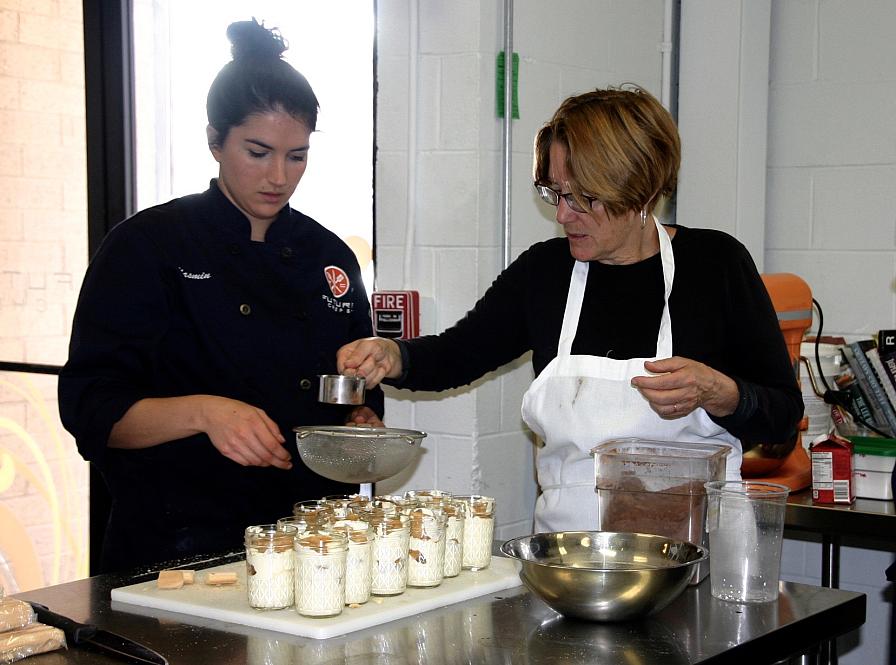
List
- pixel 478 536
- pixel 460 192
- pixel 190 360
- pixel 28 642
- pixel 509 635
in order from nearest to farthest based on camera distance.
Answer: pixel 28 642
pixel 509 635
pixel 478 536
pixel 190 360
pixel 460 192

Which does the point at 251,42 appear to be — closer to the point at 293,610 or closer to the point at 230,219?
the point at 230,219

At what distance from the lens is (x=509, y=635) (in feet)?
4.98

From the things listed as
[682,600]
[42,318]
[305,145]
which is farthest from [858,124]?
[42,318]

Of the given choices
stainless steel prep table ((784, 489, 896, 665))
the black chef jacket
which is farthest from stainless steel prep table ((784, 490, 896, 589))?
the black chef jacket

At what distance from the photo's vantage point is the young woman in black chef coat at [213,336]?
2035mm

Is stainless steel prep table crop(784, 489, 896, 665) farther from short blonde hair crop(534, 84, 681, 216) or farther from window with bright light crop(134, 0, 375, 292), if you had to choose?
window with bright light crop(134, 0, 375, 292)

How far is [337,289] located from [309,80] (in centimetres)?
119

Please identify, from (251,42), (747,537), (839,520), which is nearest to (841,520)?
(839,520)

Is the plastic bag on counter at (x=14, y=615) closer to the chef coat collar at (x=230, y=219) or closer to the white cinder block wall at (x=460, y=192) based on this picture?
the chef coat collar at (x=230, y=219)

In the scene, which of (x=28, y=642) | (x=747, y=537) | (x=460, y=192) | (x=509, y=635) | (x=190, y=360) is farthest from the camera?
(x=460, y=192)

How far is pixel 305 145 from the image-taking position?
87.8 inches

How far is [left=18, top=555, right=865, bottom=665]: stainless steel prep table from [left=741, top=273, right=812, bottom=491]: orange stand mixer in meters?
1.05

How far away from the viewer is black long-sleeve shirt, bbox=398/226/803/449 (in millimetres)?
2111

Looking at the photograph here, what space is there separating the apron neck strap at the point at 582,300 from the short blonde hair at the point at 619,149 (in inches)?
4.3
